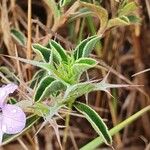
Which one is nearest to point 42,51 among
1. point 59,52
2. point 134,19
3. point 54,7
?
point 59,52

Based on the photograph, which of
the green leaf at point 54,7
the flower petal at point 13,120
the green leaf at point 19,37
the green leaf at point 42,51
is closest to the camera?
the flower petal at point 13,120

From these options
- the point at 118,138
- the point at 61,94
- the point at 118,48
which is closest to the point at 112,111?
the point at 118,138

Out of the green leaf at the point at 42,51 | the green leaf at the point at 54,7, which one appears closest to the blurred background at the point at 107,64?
the green leaf at the point at 54,7

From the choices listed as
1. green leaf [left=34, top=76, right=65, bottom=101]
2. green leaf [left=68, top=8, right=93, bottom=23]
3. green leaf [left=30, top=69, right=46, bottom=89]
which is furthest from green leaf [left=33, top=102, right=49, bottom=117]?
green leaf [left=68, top=8, right=93, bottom=23]

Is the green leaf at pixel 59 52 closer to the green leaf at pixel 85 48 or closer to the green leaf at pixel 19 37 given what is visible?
the green leaf at pixel 85 48

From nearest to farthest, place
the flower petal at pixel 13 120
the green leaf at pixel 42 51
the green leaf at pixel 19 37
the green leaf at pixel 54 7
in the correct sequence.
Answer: the flower petal at pixel 13 120 < the green leaf at pixel 42 51 < the green leaf at pixel 54 7 < the green leaf at pixel 19 37

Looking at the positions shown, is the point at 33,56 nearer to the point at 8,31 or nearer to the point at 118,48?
the point at 8,31
